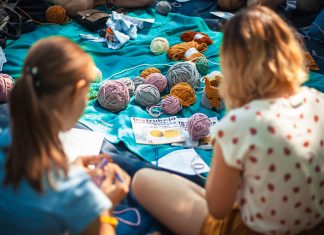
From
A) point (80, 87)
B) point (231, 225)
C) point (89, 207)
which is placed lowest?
point (231, 225)

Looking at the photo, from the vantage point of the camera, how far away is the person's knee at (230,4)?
2848 mm

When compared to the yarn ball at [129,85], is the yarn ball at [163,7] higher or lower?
higher

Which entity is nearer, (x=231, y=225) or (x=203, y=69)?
(x=231, y=225)

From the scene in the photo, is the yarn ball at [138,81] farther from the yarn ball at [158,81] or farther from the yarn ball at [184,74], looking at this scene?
the yarn ball at [184,74]

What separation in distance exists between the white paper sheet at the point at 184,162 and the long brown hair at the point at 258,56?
0.63 m

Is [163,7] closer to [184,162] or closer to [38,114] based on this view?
[184,162]

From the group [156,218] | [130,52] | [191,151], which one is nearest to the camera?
[156,218]

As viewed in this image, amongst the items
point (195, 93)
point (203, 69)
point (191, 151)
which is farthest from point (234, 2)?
point (191, 151)

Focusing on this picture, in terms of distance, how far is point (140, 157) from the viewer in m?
1.60

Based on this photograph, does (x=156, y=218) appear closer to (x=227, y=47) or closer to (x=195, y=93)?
(x=227, y=47)

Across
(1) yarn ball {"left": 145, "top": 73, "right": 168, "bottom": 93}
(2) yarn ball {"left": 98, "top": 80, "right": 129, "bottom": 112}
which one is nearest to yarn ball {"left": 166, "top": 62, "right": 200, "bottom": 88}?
(1) yarn ball {"left": 145, "top": 73, "right": 168, "bottom": 93}

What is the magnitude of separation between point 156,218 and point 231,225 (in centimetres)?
28

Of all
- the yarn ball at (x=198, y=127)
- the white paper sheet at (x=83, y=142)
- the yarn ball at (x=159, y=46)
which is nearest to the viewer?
the white paper sheet at (x=83, y=142)

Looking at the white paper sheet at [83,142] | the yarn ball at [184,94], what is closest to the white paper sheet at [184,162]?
the white paper sheet at [83,142]
